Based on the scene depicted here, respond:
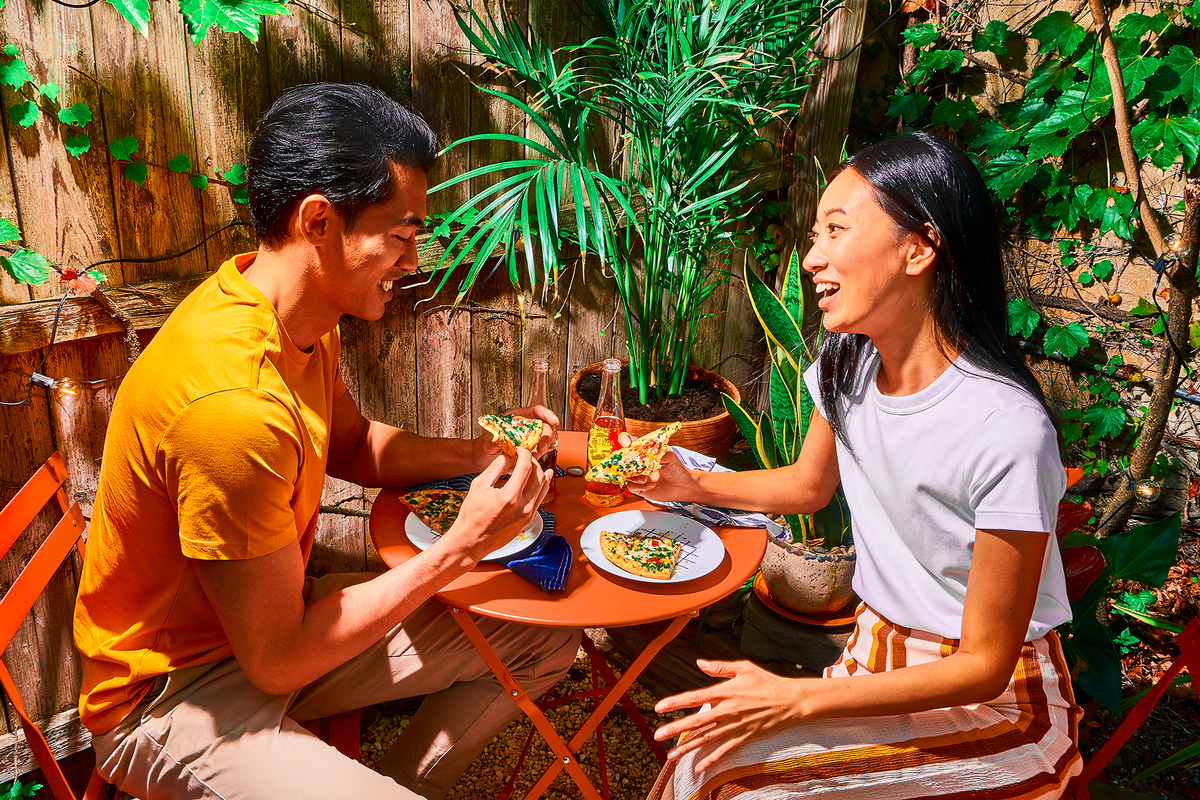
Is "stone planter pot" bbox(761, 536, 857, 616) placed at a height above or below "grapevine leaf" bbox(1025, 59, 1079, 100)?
below

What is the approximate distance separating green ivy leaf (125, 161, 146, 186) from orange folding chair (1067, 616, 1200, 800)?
7.25ft

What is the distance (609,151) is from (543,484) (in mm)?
1738

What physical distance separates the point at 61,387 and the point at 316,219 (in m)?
0.87

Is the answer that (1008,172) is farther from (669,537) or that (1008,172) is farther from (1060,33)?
(669,537)

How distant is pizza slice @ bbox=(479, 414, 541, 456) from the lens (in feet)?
4.96

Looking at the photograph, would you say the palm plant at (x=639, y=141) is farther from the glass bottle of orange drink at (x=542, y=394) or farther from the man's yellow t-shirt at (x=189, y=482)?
the man's yellow t-shirt at (x=189, y=482)

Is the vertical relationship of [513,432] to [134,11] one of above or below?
below

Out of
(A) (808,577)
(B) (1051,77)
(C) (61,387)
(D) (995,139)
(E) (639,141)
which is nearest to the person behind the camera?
(C) (61,387)

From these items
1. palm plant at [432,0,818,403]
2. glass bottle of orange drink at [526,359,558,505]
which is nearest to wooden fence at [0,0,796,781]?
palm plant at [432,0,818,403]

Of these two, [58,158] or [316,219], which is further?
[58,158]

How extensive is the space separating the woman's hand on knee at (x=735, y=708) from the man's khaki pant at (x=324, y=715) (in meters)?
0.48

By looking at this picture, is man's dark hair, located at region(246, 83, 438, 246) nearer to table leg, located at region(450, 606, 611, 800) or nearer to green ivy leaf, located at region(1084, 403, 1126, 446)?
table leg, located at region(450, 606, 611, 800)

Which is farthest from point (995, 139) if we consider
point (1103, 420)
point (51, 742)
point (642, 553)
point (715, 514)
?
point (51, 742)

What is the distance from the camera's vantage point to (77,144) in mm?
1620
